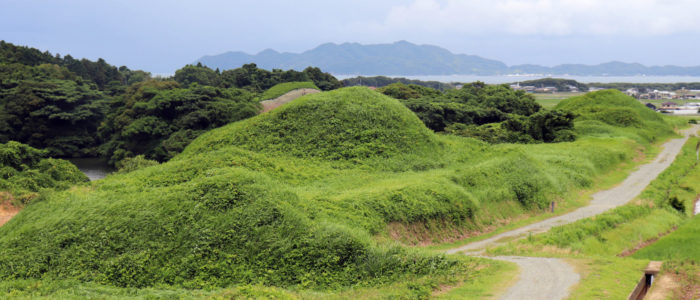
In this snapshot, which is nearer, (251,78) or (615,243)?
(615,243)

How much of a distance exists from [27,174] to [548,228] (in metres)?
30.4

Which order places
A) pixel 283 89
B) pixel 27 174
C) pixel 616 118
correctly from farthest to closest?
pixel 283 89 < pixel 616 118 < pixel 27 174

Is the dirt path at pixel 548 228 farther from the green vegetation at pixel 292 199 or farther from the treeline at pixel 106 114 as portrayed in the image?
the treeline at pixel 106 114

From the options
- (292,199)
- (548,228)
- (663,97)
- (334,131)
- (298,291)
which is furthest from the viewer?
(663,97)

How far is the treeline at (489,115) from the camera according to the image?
168ft

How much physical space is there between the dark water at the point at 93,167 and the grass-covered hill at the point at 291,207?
19.4 meters

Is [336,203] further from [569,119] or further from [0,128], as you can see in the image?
[0,128]

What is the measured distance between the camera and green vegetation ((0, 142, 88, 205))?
2864 centimetres

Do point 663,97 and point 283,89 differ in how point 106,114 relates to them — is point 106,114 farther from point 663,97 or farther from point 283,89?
point 663,97

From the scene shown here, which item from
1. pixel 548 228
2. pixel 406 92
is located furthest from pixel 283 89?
pixel 548 228

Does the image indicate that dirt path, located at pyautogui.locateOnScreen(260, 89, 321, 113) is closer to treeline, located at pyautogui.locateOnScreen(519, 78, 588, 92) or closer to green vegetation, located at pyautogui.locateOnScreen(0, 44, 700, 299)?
green vegetation, located at pyautogui.locateOnScreen(0, 44, 700, 299)

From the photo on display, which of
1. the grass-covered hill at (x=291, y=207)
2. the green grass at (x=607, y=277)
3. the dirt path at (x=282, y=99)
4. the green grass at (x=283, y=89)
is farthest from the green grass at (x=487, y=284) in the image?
the green grass at (x=283, y=89)

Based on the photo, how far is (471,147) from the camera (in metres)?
35.7

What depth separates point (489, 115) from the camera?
63406 mm
